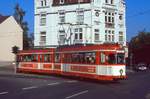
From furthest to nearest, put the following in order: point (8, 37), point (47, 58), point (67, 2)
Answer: point (8, 37) < point (67, 2) < point (47, 58)

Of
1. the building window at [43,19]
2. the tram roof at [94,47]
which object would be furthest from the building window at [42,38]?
the tram roof at [94,47]

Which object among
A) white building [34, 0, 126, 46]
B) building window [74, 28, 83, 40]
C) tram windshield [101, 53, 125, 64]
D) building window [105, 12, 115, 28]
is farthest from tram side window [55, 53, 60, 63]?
building window [105, 12, 115, 28]

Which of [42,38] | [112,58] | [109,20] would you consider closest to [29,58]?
[112,58]

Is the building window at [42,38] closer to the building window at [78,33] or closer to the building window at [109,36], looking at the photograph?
Answer: the building window at [78,33]

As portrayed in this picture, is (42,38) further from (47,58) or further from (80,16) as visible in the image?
(47,58)

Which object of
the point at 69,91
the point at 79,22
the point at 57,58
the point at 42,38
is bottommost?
the point at 69,91

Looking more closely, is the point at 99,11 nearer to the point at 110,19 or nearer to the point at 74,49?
the point at 110,19

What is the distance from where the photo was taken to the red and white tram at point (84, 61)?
35.8 m

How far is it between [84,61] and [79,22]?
129ft

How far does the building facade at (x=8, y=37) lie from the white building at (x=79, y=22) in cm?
680

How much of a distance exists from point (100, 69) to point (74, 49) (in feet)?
19.5

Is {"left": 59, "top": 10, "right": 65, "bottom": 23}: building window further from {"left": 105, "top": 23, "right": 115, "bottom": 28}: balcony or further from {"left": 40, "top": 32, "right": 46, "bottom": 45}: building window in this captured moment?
{"left": 105, "top": 23, "right": 115, "bottom": 28}: balcony

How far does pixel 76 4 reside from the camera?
262 ft

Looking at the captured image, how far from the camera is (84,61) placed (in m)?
38.9
